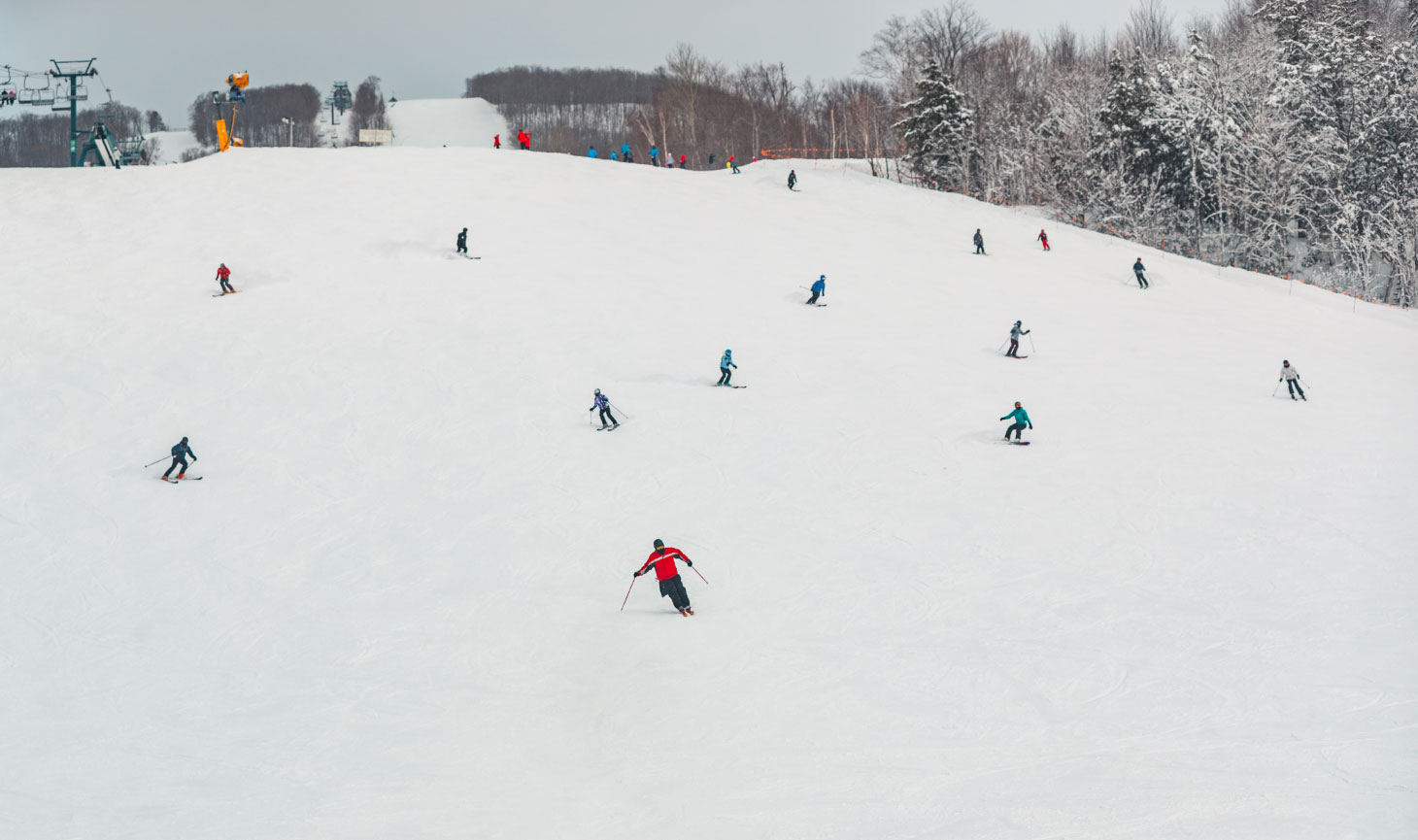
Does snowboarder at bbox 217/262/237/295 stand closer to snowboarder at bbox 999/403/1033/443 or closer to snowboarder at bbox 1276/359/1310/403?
snowboarder at bbox 999/403/1033/443

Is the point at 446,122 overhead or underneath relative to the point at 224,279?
overhead

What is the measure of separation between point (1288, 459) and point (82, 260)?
3200 cm

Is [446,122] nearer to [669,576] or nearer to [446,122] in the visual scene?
[446,122]

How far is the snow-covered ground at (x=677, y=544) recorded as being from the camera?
27.3 ft

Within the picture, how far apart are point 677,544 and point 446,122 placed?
122 metres

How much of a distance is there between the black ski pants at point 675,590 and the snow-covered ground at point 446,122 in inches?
4041

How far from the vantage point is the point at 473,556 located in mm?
14648

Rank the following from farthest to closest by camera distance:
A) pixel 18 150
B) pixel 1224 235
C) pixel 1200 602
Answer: pixel 18 150
pixel 1224 235
pixel 1200 602

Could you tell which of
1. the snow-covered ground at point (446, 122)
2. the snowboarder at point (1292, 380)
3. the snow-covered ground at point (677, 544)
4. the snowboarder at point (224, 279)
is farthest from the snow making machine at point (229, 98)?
the snow-covered ground at point (446, 122)

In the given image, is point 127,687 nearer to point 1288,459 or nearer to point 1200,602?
point 1200,602

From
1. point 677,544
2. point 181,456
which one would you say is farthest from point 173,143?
point 677,544

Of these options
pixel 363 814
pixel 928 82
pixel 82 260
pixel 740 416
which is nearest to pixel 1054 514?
pixel 740 416

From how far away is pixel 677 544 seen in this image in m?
14.6

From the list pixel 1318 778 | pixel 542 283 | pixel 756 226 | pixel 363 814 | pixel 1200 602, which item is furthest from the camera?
pixel 756 226
